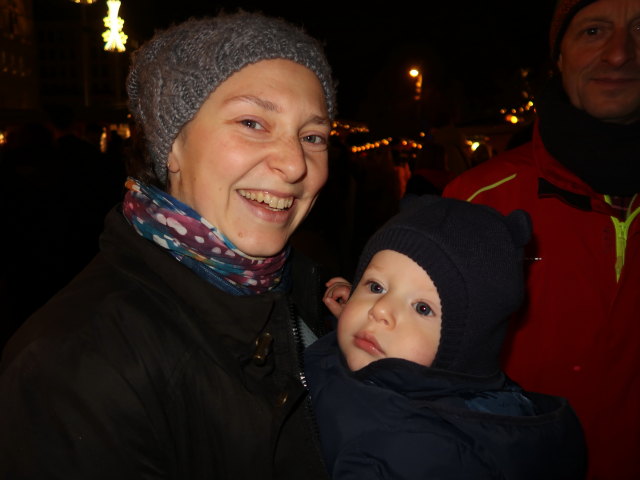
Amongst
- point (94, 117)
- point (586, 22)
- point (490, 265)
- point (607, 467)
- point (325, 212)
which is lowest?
point (94, 117)

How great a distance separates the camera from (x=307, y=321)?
223cm

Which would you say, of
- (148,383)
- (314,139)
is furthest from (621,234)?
(148,383)

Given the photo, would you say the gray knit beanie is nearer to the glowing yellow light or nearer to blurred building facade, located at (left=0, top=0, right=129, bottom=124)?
the glowing yellow light

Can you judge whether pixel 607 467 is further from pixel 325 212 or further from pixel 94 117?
pixel 94 117

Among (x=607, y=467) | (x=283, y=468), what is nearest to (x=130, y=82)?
(x=283, y=468)

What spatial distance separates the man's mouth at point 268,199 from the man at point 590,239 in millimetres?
1188

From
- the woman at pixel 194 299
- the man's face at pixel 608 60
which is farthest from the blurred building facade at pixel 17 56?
the man's face at pixel 608 60

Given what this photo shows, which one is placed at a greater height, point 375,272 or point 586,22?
point 586,22

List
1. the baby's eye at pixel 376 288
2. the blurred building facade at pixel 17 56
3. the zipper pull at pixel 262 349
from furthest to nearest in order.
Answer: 1. the blurred building facade at pixel 17 56
2. the baby's eye at pixel 376 288
3. the zipper pull at pixel 262 349

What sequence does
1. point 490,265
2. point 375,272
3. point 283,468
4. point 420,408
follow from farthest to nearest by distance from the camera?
1. point 375,272
2. point 490,265
3. point 420,408
4. point 283,468

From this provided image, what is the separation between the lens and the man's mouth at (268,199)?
1762mm

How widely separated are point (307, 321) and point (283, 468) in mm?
796

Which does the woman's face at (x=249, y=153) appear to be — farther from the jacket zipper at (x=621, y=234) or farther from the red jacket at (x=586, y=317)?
the jacket zipper at (x=621, y=234)

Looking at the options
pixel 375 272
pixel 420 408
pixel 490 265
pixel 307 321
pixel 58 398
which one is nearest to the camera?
pixel 58 398
